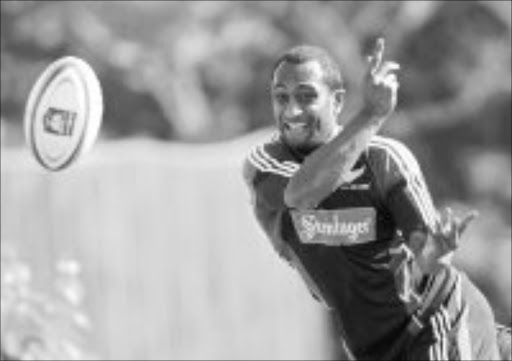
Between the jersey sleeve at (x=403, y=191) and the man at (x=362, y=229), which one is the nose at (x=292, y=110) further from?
the jersey sleeve at (x=403, y=191)

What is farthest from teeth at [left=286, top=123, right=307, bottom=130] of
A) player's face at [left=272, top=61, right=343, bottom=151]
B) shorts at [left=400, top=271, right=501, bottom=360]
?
shorts at [left=400, top=271, right=501, bottom=360]

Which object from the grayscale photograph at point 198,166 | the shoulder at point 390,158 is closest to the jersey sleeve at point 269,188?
the shoulder at point 390,158

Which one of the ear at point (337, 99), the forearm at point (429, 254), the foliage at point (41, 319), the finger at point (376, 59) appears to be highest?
the finger at point (376, 59)

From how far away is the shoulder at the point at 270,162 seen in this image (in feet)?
15.7

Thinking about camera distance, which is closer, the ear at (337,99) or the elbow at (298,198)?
the elbow at (298,198)

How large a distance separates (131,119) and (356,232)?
2617 millimetres

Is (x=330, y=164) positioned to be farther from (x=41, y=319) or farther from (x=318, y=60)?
(x=41, y=319)

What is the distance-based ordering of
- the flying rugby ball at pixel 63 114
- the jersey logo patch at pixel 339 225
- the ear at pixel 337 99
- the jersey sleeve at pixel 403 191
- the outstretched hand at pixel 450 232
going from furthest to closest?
the flying rugby ball at pixel 63 114, the ear at pixel 337 99, the jersey logo patch at pixel 339 225, the jersey sleeve at pixel 403 191, the outstretched hand at pixel 450 232

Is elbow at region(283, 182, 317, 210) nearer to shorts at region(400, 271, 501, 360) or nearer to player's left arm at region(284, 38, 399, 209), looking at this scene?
player's left arm at region(284, 38, 399, 209)

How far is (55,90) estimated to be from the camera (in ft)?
20.7

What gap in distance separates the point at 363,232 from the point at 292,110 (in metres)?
0.42

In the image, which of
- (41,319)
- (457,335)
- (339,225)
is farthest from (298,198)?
(41,319)

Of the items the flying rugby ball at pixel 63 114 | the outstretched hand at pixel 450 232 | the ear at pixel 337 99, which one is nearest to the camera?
the outstretched hand at pixel 450 232

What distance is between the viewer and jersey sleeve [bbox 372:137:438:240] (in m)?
4.53
